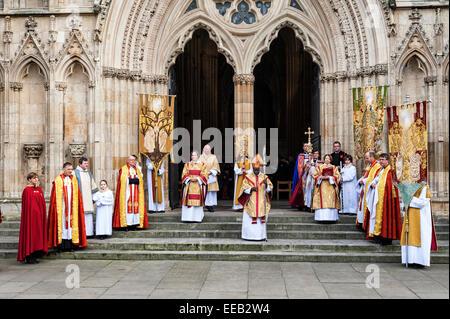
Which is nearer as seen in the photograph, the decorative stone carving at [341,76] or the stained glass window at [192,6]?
the decorative stone carving at [341,76]

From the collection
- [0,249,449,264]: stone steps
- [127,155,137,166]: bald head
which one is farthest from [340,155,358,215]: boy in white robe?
[127,155,137,166]: bald head

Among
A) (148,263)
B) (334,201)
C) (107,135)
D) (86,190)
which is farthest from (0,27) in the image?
(334,201)

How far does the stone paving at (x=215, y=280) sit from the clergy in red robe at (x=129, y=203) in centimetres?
147

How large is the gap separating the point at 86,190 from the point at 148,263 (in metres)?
2.33

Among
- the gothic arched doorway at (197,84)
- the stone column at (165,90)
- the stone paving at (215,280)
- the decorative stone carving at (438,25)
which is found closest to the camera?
the stone paving at (215,280)

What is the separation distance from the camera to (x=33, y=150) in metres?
12.2

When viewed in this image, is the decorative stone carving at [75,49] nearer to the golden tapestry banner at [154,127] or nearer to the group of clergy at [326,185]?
the golden tapestry banner at [154,127]

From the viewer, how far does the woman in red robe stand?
29.6ft

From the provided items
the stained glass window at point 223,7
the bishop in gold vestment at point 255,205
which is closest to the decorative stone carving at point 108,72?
the stained glass window at point 223,7

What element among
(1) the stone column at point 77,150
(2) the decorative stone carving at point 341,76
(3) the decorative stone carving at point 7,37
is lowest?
(1) the stone column at point 77,150

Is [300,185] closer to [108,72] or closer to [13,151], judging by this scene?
[108,72]

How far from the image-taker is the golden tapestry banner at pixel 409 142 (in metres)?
9.09

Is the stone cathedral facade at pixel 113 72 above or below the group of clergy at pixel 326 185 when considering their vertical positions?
above

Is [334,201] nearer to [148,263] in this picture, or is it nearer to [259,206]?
[259,206]
